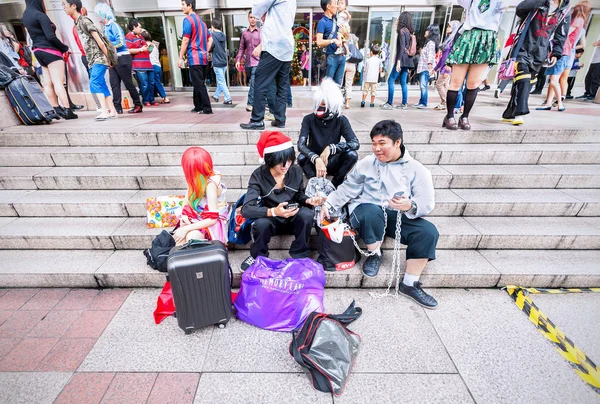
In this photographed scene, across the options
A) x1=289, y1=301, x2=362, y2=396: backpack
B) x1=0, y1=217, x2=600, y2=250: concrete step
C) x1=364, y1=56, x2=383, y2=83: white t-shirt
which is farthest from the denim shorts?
x1=289, y1=301, x2=362, y2=396: backpack

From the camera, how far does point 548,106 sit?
621 cm

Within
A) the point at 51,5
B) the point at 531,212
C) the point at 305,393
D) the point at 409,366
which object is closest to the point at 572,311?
the point at 531,212

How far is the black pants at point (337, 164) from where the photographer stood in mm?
3066

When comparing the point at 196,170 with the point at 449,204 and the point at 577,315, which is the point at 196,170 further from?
the point at 577,315

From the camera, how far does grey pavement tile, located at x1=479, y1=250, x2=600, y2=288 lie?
2.58 meters

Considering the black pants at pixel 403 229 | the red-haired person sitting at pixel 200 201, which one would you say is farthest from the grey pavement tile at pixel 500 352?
the red-haired person sitting at pixel 200 201

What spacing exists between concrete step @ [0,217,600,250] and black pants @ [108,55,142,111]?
3.81 m

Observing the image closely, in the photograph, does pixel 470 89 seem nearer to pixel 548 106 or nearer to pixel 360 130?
pixel 360 130

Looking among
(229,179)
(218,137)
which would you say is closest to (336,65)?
(218,137)

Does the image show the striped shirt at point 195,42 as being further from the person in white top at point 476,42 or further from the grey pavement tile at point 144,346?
the grey pavement tile at point 144,346

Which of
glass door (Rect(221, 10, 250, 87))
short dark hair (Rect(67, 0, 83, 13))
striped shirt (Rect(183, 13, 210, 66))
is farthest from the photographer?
glass door (Rect(221, 10, 250, 87))

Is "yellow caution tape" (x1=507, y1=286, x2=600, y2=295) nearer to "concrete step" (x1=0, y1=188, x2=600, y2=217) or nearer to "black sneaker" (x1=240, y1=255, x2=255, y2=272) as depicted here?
"concrete step" (x1=0, y1=188, x2=600, y2=217)

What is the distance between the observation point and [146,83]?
683cm

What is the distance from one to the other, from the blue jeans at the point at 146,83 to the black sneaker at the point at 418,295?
7.24 meters
